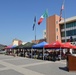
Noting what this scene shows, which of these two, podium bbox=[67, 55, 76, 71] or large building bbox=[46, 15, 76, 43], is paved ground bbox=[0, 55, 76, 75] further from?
large building bbox=[46, 15, 76, 43]

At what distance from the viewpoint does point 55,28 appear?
70750 millimetres

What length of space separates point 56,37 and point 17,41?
3909 centimetres

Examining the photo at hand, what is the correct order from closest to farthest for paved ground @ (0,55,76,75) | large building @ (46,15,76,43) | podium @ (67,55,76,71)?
1. paved ground @ (0,55,76,75)
2. podium @ (67,55,76,71)
3. large building @ (46,15,76,43)

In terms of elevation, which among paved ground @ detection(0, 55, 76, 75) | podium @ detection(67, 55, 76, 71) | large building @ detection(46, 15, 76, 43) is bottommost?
paved ground @ detection(0, 55, 76, 75)

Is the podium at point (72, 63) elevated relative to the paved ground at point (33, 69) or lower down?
elevated

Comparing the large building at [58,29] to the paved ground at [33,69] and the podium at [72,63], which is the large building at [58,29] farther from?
the podium at [72,63]

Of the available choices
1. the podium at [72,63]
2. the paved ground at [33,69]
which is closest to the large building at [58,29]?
the paved ground at [33,69]

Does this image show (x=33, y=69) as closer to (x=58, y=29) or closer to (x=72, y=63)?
(x=72, y=63)

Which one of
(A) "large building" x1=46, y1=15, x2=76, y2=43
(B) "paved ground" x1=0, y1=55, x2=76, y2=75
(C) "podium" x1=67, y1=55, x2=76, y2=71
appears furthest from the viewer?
(A) "large building" x1=46, y1=15, x2=76, y2=43

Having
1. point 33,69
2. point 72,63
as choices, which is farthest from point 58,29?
point 72,63

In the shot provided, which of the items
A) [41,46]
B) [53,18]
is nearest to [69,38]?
[53,18]

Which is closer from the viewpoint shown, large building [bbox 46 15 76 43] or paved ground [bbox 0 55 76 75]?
paved ground [bbox 0 55 76 75]

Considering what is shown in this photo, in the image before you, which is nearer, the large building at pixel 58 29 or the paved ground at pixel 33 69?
the paved ground at pixel 33 69

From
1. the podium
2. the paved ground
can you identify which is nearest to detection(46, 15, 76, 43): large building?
the paved ground
